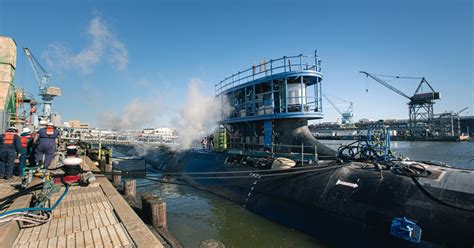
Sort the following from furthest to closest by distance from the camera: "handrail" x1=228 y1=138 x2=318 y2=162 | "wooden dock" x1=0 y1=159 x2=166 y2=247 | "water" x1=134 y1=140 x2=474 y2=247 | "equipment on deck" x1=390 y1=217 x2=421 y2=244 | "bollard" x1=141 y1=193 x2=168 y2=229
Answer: "handrail" x1=228 y1=138 x2=318 y2=162 → "water" x1=134 y1=140 x2=474 y2=247 → "bollard" x1=141 y1=193 x2=168 y2=229 → "equipment on deck" x1=390 y1=217 x2=421 y2=244 → "wooden dock" x1=0 y1=159 x2=166 y2=247

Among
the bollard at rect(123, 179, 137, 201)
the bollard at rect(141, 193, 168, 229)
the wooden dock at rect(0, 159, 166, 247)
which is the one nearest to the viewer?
the wooden dock at rect(0, 159, 166, 247)

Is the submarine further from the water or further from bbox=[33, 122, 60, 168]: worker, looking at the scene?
bbox=[33, 122, 60, 168]: worker

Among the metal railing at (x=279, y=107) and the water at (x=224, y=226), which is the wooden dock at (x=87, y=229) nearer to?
the water at (x=224, y=226)

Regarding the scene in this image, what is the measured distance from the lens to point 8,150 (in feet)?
30.7

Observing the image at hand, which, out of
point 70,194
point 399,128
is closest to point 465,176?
point 70,194

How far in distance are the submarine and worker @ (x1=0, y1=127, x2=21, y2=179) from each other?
6.24 m

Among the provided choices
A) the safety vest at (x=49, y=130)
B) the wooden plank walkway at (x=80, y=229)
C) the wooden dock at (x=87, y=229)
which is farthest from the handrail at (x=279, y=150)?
the safety vest at (x=49, y=130)

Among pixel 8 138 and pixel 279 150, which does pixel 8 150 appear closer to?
pixel 8 138

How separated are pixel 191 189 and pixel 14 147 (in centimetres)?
1042

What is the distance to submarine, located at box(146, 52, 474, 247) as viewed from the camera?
690cm

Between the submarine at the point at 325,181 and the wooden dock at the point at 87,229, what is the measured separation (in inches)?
152

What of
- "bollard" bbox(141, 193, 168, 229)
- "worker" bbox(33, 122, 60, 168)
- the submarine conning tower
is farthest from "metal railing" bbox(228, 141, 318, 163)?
"worker" bbox(33, 122, 60, 168)

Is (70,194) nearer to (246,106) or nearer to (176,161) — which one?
(246,106)

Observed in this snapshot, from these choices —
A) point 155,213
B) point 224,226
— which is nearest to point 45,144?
point 155,213
